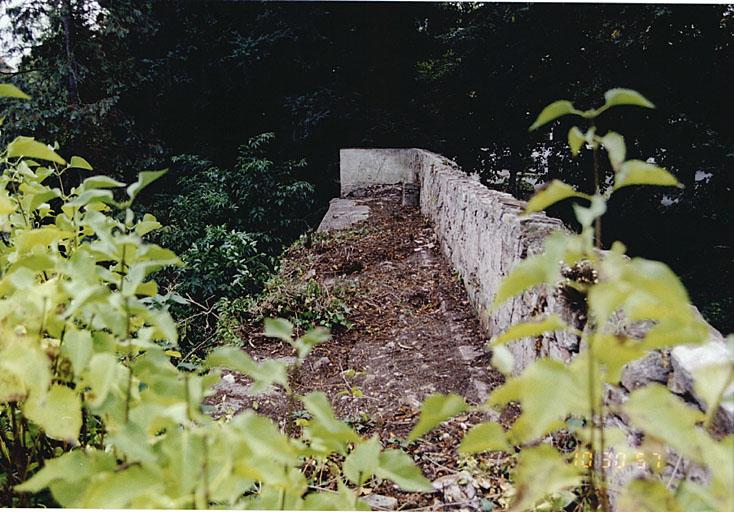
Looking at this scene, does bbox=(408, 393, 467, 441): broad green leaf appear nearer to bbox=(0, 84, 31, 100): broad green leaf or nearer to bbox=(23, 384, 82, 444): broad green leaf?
bbox=(23, 384, 82, 444): broad green leaf

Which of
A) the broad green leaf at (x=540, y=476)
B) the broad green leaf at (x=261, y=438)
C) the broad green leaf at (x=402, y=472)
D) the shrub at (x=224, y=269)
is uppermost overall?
the broad green leaf at (x=261, y=438)

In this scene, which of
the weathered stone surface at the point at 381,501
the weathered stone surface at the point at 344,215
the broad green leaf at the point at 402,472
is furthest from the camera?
the weathered stone surface at the point at 344,215

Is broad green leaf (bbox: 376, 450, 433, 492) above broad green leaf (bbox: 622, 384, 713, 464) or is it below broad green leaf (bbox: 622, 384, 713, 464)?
below

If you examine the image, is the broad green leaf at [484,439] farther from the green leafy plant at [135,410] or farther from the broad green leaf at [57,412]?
the broad green leaf at [57,412]

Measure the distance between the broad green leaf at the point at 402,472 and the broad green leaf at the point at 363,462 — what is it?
13 millimetres

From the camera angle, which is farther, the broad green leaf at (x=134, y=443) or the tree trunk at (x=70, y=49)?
the tree trunk at (x=70, y=49)

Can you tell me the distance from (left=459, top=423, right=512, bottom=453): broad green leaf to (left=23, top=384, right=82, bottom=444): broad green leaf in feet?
1.78

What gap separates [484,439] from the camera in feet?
2.44

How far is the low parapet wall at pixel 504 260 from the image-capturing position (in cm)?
139

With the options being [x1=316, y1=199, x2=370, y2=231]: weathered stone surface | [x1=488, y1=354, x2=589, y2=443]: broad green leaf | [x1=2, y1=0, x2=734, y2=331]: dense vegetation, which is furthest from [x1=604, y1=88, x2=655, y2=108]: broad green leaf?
[x1=316, y1=199, x2=370, y2=231]: weathered stone surface

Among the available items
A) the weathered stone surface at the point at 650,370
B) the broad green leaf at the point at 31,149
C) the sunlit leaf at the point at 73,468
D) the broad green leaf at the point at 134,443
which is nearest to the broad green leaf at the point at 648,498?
the broad green leaf at the point at 134,443

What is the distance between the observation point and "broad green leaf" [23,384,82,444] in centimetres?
76

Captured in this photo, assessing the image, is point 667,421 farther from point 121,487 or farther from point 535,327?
point 121,487

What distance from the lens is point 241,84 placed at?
1111 centimetres
